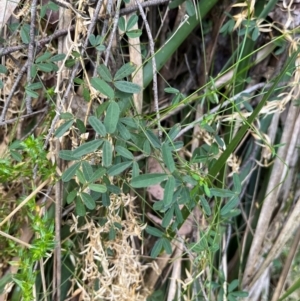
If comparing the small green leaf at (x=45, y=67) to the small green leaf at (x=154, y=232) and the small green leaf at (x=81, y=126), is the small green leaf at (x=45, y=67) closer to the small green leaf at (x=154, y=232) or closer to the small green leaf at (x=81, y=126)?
the small green leaf at (x=81, y=126)

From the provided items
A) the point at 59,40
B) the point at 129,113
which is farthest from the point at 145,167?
the point at 59,40

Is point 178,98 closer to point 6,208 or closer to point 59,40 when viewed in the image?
point 59,40

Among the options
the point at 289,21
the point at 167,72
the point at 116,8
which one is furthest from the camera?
the point at 167,72

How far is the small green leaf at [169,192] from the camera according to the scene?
64 cm

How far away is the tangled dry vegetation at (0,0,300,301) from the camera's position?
688 mm

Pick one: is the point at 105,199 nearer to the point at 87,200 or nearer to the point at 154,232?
the point at 87,200

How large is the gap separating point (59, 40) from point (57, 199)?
0.91 ft

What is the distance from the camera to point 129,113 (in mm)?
726

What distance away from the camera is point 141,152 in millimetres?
771

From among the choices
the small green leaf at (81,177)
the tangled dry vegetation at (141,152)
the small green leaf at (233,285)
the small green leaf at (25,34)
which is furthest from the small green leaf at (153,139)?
the small green leaf at (233,285)

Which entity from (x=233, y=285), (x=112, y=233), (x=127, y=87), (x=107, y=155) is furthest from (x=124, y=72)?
(x=233, y=285)

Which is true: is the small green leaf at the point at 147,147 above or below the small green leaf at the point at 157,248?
above

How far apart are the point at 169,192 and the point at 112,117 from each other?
0.45 ft

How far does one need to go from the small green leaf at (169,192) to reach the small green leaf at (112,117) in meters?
0.12
